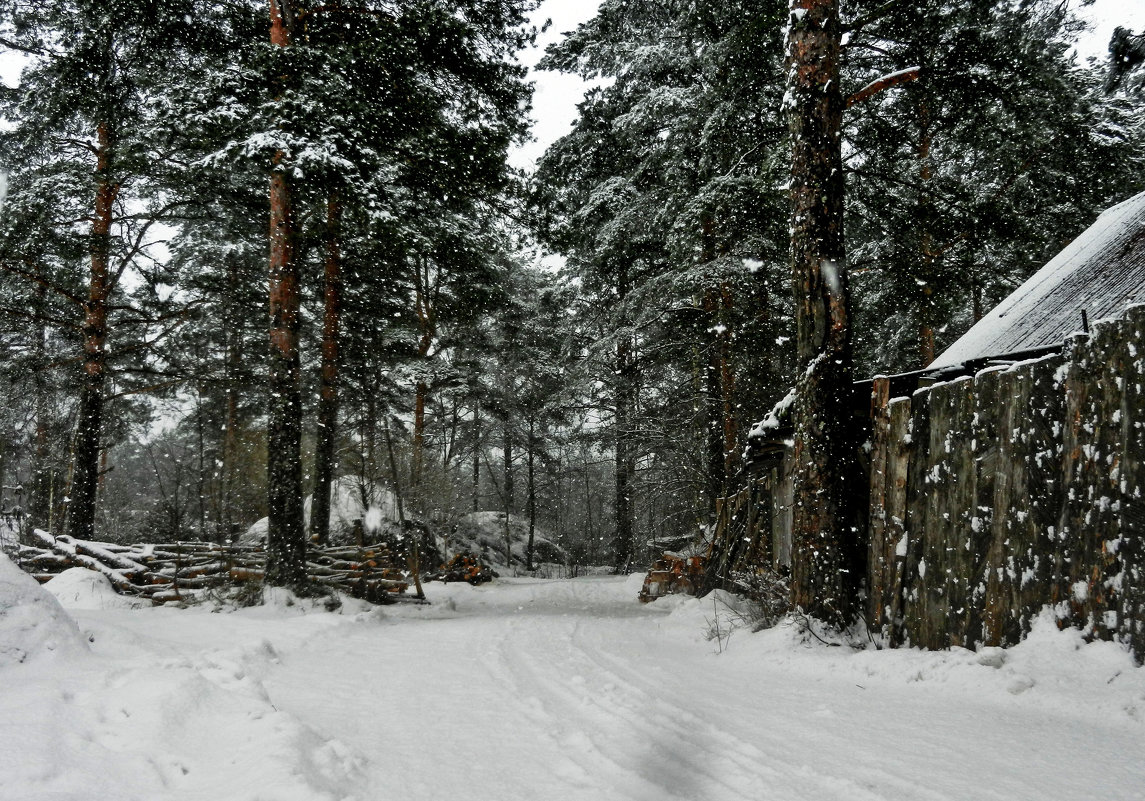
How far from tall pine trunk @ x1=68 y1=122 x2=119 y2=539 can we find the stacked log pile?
3.92 feet

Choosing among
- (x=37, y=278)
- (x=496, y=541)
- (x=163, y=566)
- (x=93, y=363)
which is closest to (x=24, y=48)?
(x=37, y=278)

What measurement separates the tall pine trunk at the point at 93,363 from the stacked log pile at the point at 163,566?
1196mm

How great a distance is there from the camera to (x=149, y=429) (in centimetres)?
2480

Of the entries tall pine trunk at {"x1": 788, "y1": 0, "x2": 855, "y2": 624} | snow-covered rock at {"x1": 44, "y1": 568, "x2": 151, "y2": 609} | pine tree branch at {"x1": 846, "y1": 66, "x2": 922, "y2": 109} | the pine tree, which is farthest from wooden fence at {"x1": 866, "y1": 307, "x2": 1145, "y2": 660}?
the pine tree

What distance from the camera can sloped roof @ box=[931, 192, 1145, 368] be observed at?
5.47 meters

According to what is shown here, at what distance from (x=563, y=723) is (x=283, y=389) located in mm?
7381

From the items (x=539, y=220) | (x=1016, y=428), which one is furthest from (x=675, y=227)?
(x=1016, y=428)

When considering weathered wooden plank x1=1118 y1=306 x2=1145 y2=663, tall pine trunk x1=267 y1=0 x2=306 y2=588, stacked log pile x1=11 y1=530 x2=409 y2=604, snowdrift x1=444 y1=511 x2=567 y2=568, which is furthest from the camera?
snowdrift x1=444 y1=511 x2=567 y2=568

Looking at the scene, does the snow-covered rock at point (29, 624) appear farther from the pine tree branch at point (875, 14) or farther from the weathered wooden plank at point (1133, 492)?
the pine tree branch at point (875, 14)

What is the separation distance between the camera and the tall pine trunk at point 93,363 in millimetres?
11883

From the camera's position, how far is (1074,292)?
6.17m

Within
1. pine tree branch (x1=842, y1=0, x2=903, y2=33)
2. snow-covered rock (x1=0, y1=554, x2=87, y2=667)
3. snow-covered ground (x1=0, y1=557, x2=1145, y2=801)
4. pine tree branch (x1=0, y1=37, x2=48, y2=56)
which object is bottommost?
snow-covered ground (x1=0, y1=557, x2=1145, y2=801)

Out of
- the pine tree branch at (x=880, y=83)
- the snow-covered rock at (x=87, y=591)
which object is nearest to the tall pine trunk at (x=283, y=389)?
the snow-covered rock at (x=87, y=591)

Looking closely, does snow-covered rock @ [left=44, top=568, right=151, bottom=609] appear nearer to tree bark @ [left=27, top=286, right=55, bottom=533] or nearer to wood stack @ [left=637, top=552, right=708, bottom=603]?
wood stack @ [left=637, top=552, right=708, bottom=603]
